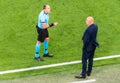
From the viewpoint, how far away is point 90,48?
42.7ft

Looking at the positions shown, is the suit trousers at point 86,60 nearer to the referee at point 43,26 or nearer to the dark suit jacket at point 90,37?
the dark suit jacket at point 90,37

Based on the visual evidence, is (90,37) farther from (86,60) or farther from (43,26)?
(43,26)

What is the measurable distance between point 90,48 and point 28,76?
97.5 inches

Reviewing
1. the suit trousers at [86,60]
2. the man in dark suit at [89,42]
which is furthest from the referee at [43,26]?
the suit trousers at [86,60]

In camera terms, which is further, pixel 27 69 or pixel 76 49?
pixel 76 49

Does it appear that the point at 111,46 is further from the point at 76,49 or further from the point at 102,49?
the point at 76,49

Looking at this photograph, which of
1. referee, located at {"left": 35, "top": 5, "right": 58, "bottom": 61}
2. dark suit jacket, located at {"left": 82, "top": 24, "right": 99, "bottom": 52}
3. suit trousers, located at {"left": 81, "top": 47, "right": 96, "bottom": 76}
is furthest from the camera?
referee, located at {"left": 35, "top": 5, "right": 58, "bottom": 61}

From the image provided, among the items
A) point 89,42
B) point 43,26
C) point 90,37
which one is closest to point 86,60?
point 89,42

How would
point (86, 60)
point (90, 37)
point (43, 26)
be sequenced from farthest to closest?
point (43, 26) < point (86, 60) < point (90, 37)

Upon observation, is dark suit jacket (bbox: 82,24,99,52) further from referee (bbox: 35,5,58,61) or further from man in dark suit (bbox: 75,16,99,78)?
referee (bbox: 35,5,58,61)

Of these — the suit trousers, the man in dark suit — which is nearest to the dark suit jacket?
the man in dark suit

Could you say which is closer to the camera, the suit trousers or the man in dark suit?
the man in dark suit

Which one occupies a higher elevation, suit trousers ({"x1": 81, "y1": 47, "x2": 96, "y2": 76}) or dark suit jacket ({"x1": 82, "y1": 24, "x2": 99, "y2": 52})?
dark suit jacket ({"x1": 82, "y1": 24, "x2": 99, "y2": 52})

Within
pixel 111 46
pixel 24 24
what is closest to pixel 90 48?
pixel 111 46
